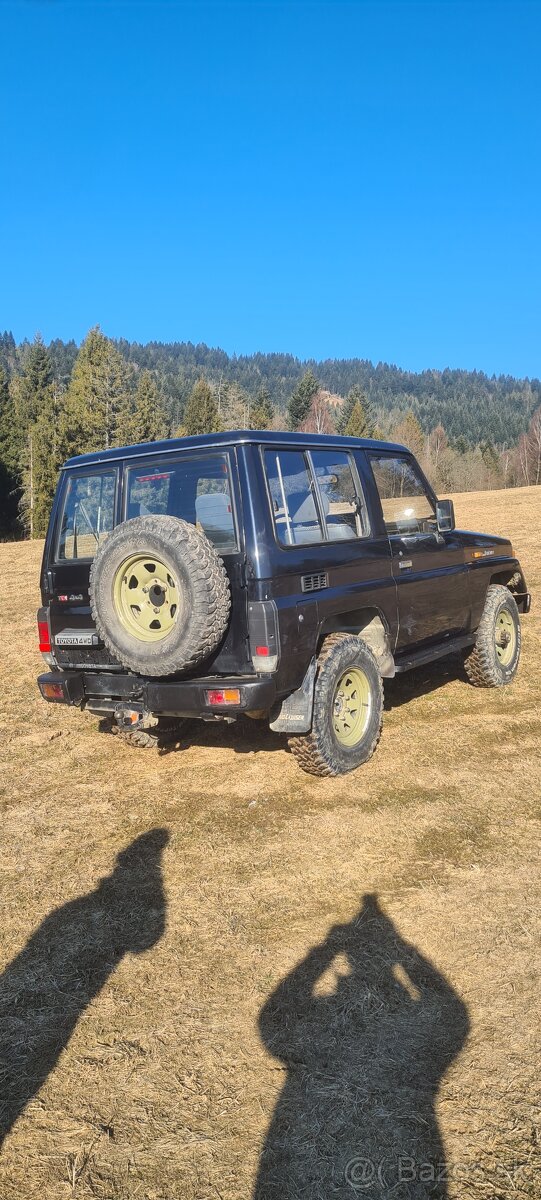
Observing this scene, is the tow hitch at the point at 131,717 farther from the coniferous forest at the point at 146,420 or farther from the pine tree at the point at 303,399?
the pine tree at the point at 303,399

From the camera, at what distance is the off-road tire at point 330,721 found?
446 cm

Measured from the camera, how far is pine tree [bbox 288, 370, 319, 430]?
66.2 meters

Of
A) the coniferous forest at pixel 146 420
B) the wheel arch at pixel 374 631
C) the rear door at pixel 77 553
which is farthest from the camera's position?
the coniferous forest at pixel 146 420

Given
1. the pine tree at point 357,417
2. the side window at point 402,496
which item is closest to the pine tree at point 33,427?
the pine tree at point 357,417

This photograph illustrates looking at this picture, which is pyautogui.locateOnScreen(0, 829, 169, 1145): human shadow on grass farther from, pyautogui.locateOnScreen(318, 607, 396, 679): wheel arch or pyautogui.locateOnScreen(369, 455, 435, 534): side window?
pyautogui.locateOnScreen(369, 455, 435, 534): side window

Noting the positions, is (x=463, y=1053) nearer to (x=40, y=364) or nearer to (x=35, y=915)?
(x=35, y=915)

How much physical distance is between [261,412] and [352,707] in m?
56.2

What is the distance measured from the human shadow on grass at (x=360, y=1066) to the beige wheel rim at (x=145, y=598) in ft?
6.06

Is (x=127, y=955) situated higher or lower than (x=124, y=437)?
lower

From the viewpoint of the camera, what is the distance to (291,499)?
176 inches

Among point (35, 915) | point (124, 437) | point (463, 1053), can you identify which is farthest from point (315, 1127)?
point (124, 437)

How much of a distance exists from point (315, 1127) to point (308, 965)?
0.77 meters

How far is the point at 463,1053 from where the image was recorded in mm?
2344

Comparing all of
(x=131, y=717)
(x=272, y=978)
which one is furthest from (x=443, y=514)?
(x=272, y=978)
